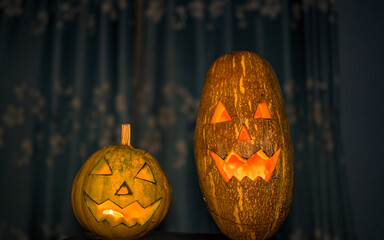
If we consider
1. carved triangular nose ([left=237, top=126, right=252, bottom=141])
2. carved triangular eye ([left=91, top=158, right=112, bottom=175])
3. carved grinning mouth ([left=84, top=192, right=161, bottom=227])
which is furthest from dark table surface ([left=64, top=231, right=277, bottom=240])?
carved triangular nose ([left=237, top=126, right=252, bottom=141])

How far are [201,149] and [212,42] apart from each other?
68 cm

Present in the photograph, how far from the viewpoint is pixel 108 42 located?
1.46 m

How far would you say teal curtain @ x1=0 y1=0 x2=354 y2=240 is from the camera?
1279 millimetres

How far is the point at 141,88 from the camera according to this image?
1.43 m

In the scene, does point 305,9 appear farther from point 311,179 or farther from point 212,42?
point 311,179

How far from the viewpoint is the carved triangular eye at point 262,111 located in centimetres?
98

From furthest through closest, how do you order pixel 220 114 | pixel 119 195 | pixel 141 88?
pixel 141 88 < pixel 220 114 < pixel 119 195

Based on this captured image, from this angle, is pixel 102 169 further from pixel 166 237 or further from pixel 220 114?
pixel 220 114

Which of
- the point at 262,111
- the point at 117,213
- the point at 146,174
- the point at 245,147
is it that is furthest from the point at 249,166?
the point at 117,213

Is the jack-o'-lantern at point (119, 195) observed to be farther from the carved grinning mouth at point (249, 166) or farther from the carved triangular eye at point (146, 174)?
the carved grinning mouth at point (249, 166)

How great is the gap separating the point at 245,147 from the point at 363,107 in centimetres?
73

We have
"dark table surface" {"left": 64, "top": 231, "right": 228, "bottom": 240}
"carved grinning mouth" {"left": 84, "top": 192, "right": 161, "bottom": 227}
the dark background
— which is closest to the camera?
"carved grinning mouth" {"left": 84, "top": 192, "right": 161, "bottom": 227}

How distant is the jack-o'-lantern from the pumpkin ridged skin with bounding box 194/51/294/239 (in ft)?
0.64

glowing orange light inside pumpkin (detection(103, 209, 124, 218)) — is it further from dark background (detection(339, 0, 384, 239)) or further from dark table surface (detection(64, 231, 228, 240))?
dark background (detection(339, 0, 384, 239))
